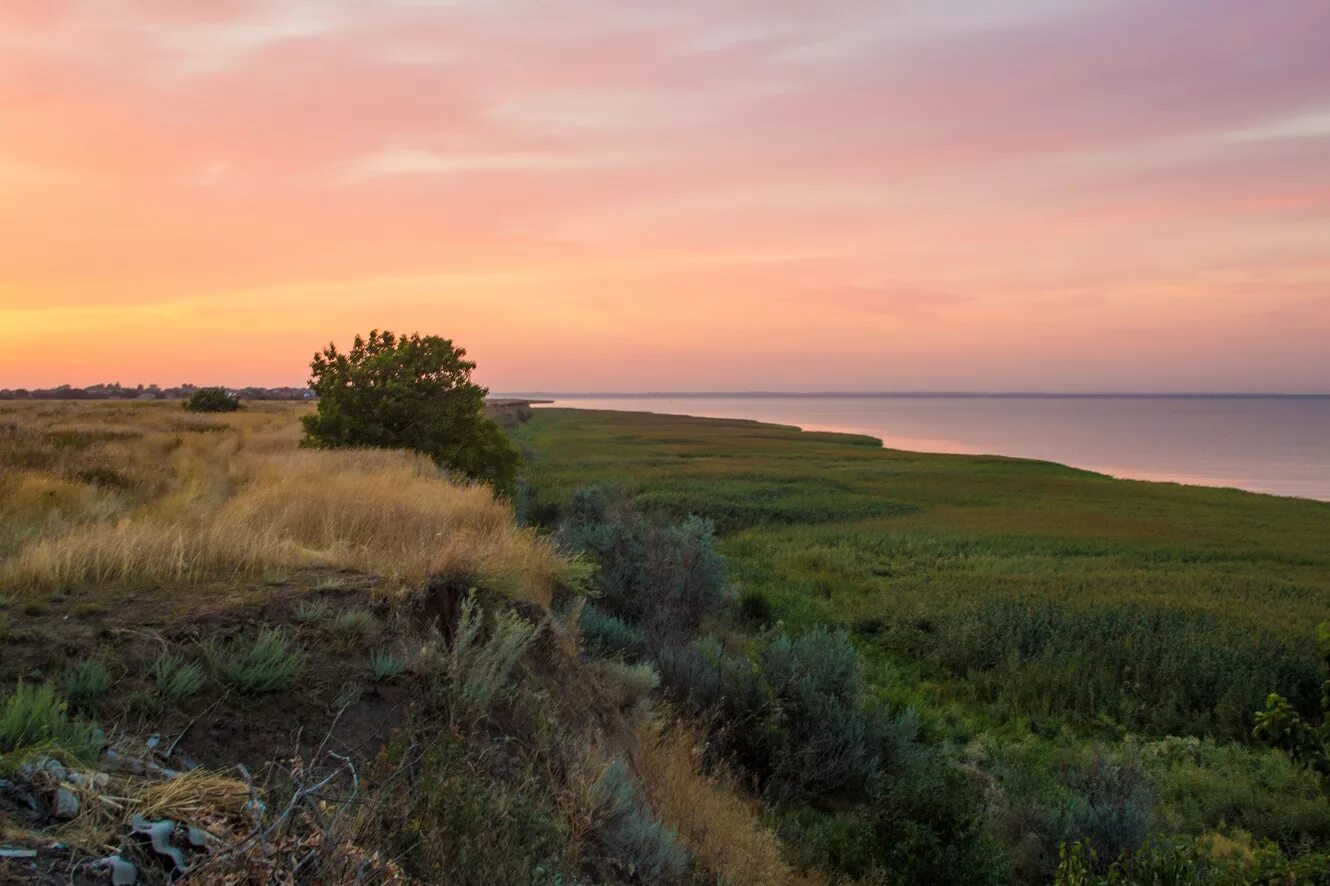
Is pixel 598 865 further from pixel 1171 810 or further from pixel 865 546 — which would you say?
pixel 865 546

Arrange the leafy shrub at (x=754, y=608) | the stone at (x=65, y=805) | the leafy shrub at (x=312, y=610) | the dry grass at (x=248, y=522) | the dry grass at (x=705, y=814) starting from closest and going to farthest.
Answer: the stone at (x=65, y=805), the leafy shrub at (x=312, y=610), the dry grass at (x=705, y=814), the dry grass at (x=248, y=522), the leafy shrub at (x=754, y=608)

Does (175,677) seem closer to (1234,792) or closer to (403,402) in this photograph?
(1234,792)

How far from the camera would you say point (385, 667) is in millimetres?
5320

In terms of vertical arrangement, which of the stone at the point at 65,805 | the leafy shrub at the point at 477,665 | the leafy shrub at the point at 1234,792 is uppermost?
the stone at the point at 65,805

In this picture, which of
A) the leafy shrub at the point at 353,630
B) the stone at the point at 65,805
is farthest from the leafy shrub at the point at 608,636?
the stone at the point at 65,805

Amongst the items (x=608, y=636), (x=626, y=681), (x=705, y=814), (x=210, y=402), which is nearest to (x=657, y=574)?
(x=608, y=636)

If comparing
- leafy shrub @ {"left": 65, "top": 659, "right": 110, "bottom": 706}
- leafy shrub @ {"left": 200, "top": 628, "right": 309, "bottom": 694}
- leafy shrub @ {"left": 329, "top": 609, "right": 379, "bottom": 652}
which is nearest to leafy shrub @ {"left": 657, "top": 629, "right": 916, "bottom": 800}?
leafy shrub @ {"left": 329, "top": 609, "right": 379, "bottom": 652}

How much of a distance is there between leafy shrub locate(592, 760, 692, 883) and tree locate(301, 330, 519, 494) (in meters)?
15.0

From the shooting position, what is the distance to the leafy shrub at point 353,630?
5.57 meters

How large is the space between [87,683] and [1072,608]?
60.2 ft

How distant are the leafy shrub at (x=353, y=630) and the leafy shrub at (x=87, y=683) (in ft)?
4.47

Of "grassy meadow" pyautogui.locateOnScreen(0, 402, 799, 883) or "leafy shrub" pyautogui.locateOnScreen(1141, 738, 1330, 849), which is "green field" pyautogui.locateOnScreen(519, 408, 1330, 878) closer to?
"leafy shrub" pyautogui.locateOnScreen(1141, 738, 1330, 849)

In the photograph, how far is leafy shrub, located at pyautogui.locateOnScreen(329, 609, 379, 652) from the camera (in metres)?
5.57

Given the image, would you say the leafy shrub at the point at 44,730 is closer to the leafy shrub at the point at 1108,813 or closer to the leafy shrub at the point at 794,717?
the leafy shrub at the point at 794,717
